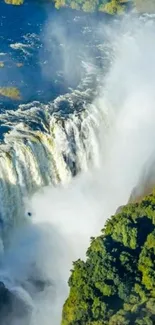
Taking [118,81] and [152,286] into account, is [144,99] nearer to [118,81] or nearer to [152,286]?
[118,81]

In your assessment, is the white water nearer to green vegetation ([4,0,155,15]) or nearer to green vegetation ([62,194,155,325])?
green vegetation ([62,194,155,325])

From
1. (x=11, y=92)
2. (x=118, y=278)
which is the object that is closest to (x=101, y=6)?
(x=11, y=92)

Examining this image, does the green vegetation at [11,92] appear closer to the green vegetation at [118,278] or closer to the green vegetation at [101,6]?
the green vegetation at [118,278]

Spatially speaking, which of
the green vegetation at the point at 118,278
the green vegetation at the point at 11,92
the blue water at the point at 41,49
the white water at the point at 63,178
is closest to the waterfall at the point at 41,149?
the white water at the point at 63,178

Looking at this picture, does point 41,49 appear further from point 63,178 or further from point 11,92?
point 63,178

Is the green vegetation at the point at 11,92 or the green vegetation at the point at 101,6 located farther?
the green vegetation at the point at 101,6

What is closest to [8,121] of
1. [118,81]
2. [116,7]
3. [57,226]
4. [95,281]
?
[57,226]
